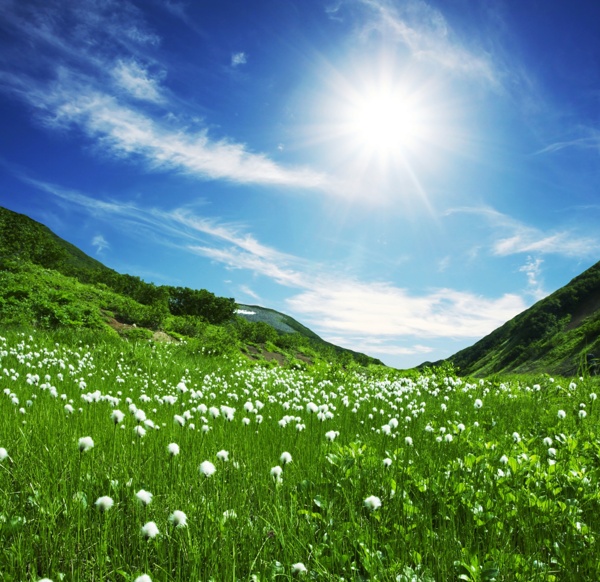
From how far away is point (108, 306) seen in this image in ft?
90.5

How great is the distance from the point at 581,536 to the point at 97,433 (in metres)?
5.16

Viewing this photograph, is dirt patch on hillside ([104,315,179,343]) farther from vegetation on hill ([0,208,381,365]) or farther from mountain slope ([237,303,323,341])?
mountain slope ([237,303,323,341])

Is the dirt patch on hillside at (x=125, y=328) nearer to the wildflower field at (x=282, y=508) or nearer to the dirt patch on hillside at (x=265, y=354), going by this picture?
the dirt patch on hillside at (x=265, y=354)

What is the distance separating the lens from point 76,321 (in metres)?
19.7

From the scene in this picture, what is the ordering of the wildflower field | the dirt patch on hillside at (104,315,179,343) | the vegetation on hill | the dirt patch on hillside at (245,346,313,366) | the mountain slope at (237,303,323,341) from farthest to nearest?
the mountain slope at (237,303,323,341) → the dirt patch on hillside at (245,346,313,366) → the dirt patch on hillside at (104,315,179,343) → the vegetation on hill → the wildflower field

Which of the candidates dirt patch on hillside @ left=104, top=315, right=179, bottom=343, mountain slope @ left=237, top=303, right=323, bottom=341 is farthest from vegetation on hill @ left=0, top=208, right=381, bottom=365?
mountain slope @ left=237, top=303, right=323, bottom=341

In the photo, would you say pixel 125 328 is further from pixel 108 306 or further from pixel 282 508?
pixel 282 508

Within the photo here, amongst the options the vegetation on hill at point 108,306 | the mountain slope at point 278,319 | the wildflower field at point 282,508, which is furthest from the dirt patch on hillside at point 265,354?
the mountain slope at point 278,319

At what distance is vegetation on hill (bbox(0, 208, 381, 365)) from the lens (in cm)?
2008

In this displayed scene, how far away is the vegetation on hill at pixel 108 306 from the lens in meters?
20.1

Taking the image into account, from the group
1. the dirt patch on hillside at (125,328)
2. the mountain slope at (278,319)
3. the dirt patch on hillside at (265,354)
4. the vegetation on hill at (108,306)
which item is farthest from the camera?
the mountain slope at (278,319)

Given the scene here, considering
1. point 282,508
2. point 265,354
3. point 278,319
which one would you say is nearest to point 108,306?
point 265,354

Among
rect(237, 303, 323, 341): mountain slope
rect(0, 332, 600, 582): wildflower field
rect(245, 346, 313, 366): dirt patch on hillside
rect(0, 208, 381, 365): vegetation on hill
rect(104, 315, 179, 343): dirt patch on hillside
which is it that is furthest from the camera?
rect(237, 303, 323, 341): mountain slope

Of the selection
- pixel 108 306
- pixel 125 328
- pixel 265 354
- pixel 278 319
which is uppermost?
pixel 278 319
